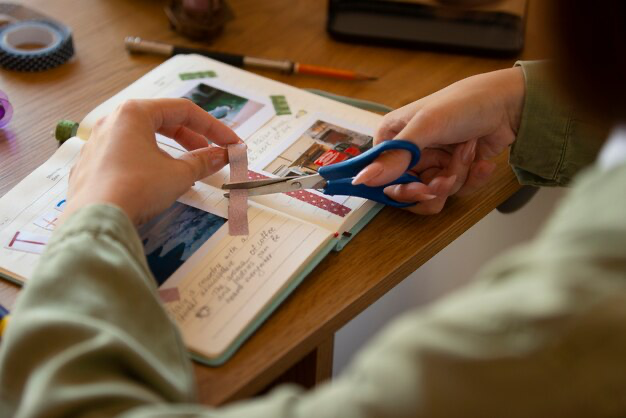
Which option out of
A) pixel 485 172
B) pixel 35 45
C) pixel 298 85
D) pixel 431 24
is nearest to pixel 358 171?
pixel 485 172

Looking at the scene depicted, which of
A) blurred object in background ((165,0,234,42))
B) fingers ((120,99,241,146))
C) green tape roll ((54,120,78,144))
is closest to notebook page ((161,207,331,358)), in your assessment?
fingers ((120,99,241,146))

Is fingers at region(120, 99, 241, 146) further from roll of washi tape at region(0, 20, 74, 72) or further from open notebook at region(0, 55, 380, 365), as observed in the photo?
roll of washi tape at region(0, 20, 74, 72)

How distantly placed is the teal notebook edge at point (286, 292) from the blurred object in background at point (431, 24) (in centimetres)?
35

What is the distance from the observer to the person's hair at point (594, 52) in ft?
1.60

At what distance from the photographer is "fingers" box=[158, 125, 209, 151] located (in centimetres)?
84

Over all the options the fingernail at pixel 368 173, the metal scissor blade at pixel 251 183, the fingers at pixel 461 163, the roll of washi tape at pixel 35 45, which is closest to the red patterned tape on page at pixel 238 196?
the metal scissor blade at pixel 251 183

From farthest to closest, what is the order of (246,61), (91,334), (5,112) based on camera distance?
(246,61)
(5,112)
(91,334)

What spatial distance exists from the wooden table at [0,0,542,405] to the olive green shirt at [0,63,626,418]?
0.13 metres

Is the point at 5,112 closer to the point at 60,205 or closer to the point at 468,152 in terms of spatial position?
the point at 60,205

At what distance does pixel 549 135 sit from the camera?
33.4 inches

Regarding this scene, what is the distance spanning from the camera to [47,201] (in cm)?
79

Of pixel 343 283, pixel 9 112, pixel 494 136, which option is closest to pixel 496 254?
pixel 494 136

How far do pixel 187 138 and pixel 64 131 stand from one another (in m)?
0.15

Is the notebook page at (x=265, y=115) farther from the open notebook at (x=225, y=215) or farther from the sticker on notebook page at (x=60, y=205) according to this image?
the sticker on notebook page at (x=60, y=205)
